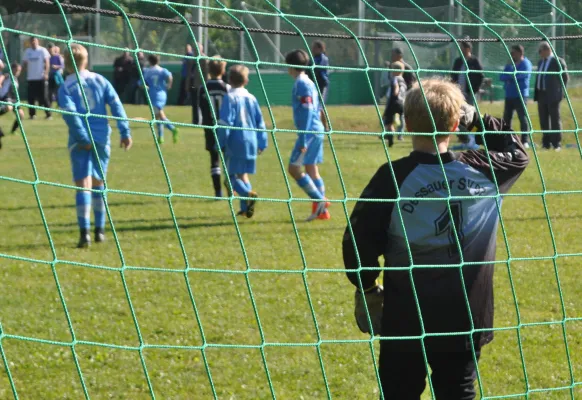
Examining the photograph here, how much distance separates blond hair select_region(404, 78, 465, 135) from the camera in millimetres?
3312

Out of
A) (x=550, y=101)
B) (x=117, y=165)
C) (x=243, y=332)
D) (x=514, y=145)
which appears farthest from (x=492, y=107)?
(x=514, y=145)

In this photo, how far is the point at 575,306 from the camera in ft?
20.0

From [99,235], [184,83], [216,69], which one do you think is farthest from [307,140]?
[184,83]

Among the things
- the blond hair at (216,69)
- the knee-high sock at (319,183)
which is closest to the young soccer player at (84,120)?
the blond hair at (216,69)

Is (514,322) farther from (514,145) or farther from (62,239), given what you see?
(62,239)

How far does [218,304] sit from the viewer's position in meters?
6.02

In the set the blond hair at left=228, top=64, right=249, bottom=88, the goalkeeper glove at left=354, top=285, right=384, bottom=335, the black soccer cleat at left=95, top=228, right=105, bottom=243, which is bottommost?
the black soccer cleat at left=95, top=228, right=105, bottom=243

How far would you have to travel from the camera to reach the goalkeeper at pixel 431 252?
3232 mm

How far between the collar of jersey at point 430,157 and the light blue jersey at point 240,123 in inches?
204

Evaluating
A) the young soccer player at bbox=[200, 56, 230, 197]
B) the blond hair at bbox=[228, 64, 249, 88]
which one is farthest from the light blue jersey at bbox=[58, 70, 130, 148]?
the young soccer player at bbox=[200, 56, 230, 197]

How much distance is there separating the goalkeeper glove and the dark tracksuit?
0.31 feet

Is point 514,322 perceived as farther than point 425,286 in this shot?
Yes

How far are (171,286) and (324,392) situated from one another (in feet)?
7.33

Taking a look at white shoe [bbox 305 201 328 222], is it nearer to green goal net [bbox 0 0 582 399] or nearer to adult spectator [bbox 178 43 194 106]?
green goal net [bbox 0 0 582 399]
